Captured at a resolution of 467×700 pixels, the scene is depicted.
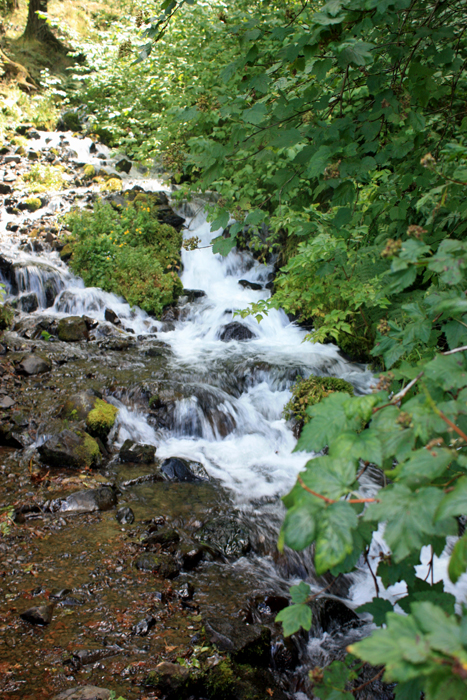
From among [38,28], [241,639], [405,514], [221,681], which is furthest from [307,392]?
[38,28]

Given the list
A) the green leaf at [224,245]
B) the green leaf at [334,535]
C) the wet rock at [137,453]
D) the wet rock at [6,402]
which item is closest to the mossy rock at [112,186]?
the wet rock at [6,402]

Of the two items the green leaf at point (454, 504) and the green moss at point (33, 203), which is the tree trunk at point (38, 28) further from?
the green leaf at point (454, 504)

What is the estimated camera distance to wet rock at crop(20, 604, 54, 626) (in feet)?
8.42

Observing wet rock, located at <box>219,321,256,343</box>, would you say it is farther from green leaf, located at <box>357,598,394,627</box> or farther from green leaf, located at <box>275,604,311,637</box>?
green leaf, located at <box>275,604,311,637</box>

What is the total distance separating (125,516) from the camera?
3.85 meters


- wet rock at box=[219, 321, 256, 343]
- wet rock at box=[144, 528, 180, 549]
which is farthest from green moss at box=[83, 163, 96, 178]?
wet rock at box=[144, 528, 180, 549]

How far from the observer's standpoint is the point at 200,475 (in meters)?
4.98

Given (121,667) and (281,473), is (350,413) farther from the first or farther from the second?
(281,473)

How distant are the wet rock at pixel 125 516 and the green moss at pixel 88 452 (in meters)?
0.96

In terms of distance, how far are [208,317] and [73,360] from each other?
12.0 feet

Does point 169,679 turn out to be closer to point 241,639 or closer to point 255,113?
point 241,639

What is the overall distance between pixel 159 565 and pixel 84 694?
1.20 meters

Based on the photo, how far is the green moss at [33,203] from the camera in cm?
1240

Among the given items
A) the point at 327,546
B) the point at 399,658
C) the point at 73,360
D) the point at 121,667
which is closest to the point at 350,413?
the point at 327,546
